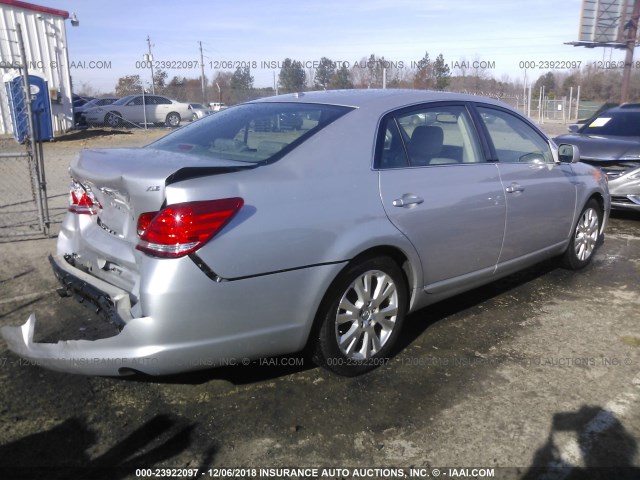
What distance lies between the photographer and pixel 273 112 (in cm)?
358

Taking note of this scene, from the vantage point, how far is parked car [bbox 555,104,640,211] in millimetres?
7129

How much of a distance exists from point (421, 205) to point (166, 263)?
63.0 inches

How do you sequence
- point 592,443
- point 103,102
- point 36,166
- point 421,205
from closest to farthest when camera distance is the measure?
point 592,443, point 421,205, point 36,166, point 103,102

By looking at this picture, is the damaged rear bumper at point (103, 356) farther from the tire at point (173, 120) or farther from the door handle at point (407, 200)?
the tire at point (173, 120)

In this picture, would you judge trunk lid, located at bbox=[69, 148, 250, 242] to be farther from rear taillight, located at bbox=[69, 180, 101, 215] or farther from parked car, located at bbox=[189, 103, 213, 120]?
parked car, located at bbox=[189, 103, 213, 120]

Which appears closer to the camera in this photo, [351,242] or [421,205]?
[351,242]

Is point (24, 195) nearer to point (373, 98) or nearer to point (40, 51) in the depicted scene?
point (373, 98)

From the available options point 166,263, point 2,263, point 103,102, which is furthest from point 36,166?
point 103,102

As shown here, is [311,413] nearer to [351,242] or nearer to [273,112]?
[351,242]

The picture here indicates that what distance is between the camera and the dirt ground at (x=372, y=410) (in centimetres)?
253

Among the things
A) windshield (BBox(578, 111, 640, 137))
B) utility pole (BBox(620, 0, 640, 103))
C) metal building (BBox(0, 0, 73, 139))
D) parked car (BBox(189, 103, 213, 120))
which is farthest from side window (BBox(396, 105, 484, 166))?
utility pole (BBox(620, 0, 640, 103))

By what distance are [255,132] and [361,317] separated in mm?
1279

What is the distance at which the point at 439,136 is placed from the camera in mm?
3752

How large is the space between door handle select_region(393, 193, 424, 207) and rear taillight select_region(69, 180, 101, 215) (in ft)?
5.54
